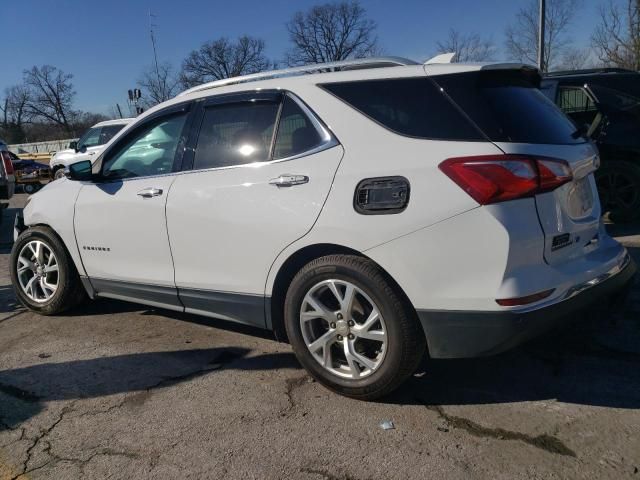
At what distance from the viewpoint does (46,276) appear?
15.6ft

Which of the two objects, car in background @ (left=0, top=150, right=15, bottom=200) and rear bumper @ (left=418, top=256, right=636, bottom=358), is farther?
car in background @ (left=0, top=150, right=15, bottom=200)

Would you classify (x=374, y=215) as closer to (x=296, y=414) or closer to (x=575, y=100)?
(x=296, y=414)

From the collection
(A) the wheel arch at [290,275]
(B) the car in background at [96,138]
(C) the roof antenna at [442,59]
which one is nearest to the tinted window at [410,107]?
(C) the roof antenna at [442,59]

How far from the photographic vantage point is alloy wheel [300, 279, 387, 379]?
2.96 meters

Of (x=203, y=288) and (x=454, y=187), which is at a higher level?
(x=454, y=187)

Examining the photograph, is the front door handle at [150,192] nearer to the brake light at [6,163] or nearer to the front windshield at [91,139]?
the brake light at [6,163]

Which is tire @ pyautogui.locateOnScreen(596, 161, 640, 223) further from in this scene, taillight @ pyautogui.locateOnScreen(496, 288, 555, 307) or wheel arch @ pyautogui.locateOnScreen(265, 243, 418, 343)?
wheel arch @ pyautogui.locateOnScreen(265, 243, 418, 343)

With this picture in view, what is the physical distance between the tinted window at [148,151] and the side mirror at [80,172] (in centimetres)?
15

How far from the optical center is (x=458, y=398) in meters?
3.08

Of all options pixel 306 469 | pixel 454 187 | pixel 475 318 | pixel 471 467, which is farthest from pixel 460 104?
pixel 306 469

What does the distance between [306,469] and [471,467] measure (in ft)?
2.37

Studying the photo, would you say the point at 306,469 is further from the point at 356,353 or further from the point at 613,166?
the point at 613,166

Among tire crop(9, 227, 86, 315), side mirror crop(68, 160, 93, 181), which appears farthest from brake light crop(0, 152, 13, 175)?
side mirror crop(68, 160, 93, 181)

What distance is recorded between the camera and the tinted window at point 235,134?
11.2ft
